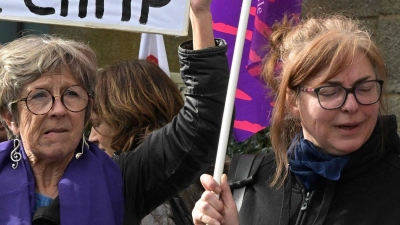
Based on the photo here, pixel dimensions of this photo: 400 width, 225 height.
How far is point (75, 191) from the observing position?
2809mm

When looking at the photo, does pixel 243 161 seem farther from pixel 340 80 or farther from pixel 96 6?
pixel 96 6

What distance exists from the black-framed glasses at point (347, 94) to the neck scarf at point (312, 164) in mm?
146

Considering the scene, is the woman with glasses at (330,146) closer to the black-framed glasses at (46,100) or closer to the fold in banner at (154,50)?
the black-framed glasses at (46,100)

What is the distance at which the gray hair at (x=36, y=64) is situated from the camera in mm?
2816

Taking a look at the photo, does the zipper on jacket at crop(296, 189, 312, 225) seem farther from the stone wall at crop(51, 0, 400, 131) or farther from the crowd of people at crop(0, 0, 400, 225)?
the stone wall at crop(51, 0, 400, 131)

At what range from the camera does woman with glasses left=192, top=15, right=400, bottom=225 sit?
8.35 feet

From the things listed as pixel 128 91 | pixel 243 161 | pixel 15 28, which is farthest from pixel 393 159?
pixel 15 28

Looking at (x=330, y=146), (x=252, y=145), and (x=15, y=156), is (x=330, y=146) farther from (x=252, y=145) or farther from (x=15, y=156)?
(x=252, y=145)

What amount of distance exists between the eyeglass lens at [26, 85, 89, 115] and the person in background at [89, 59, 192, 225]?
0.65m

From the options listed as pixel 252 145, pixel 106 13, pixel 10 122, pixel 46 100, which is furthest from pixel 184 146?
pixel 252 145

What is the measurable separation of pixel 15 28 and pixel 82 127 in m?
2.95

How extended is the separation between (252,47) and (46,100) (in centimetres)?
131

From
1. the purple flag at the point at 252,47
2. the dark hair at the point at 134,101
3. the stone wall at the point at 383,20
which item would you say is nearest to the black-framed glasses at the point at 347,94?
the dark hair at the point at 134,101

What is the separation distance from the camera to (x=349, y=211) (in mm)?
2580
